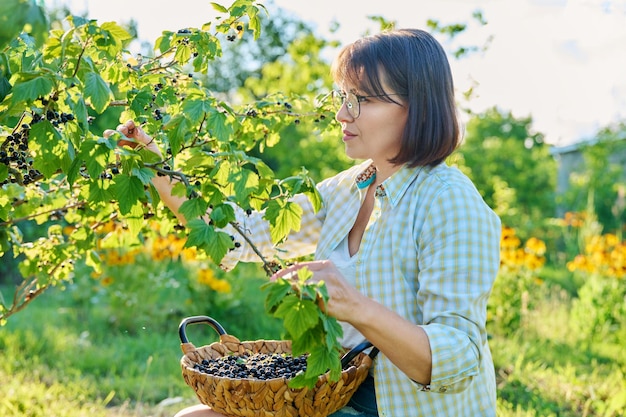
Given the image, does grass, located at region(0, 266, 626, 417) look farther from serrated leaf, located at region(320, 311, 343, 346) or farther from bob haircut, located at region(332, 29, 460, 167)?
serrated leaf, located at region(320, 311, 343, 346)

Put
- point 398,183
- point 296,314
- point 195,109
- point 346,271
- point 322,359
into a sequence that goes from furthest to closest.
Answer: point 346,271
point 398,183
point 195,109
point 322,359
point 296,314

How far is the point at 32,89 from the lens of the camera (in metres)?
1.40

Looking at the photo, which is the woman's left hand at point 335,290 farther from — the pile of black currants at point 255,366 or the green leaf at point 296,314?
the pile of black currants at point 255,366

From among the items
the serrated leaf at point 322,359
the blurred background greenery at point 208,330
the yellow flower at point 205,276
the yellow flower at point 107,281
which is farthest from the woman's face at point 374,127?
the yellow flower at point 107,281

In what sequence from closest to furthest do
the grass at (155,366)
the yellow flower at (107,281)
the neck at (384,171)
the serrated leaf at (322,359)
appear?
1. the serrated leaf at (322,359)
2. the neck at (384,171)
3. the grass at (155,366)
4. the yellow flower at (107,281)

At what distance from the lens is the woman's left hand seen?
1.50 m

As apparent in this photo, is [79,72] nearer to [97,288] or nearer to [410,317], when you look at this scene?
[410,317]

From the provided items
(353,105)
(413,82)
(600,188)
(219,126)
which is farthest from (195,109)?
(600,188)

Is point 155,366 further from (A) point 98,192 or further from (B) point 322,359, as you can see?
(B) point 322,359

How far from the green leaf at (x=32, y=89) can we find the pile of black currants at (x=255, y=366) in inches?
32.7

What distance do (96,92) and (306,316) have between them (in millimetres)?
638

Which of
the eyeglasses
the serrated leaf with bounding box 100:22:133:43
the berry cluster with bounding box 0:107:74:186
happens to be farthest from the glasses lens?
the berry cluster with bounding box 0:107:74:186

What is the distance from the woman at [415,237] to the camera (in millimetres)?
1779

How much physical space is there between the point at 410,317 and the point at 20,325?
15.3 feet
